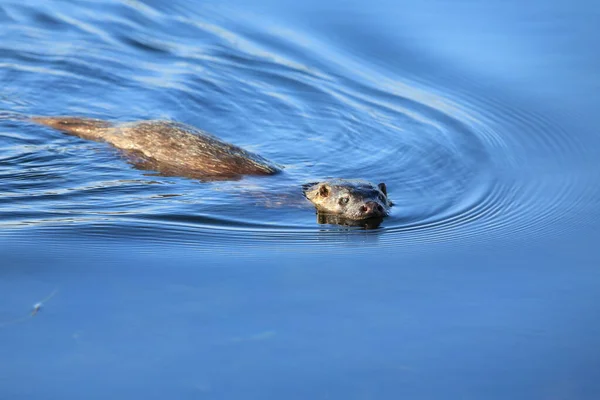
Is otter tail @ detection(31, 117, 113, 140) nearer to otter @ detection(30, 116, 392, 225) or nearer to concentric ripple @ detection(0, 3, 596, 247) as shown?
otter @ detection(30, 116, 392, 225)

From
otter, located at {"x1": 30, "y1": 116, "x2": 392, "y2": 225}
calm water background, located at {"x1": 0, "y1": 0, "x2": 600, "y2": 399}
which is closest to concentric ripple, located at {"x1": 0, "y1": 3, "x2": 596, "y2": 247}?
calm water background, located at {"x1": 0, "y1": 0, "x2": 600, "y2": 399}

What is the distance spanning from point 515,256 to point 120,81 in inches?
247

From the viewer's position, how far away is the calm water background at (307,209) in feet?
17.6

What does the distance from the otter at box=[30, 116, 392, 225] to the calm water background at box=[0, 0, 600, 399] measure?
19 cm

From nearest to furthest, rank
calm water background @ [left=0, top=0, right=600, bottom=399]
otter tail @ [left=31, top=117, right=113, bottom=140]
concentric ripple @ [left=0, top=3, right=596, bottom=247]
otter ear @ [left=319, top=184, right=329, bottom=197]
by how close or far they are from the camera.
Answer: calm water background @ [left=0, top=0, right=600, bottom=399], concentric ripple @ [left=0, top=3, right=596, bottom=247], otter ear @ [left=319, top=184, right=329, bottom=197], otter tail @ [left=31, top=117, right=113, bottom=140]

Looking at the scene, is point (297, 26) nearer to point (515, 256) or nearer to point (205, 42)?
point (205, 42)

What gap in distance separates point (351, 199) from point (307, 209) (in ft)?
1.34

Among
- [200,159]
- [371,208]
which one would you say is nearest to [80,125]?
[200,159]

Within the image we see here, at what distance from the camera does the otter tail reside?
10.3 metres

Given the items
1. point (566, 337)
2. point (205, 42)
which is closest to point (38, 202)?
point (566, 337)

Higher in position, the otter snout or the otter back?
the otter back

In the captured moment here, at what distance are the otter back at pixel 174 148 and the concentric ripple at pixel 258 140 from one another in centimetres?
21

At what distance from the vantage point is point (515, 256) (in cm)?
715

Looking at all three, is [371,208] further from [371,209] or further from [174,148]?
[174,148]
